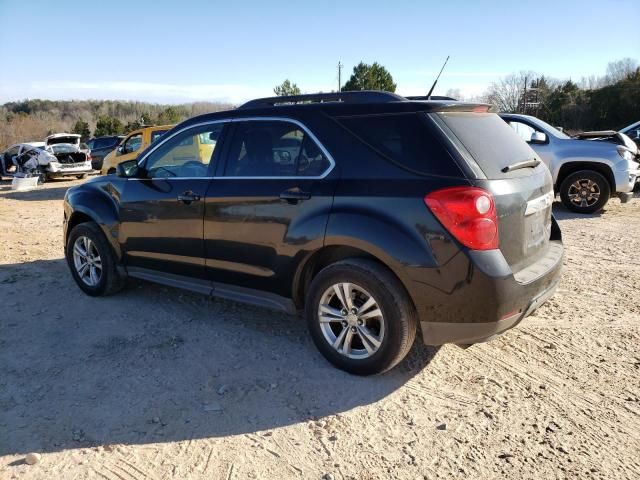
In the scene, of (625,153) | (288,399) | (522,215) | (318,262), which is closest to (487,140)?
(522,215)

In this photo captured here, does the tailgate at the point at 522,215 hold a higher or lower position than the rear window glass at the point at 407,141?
lower

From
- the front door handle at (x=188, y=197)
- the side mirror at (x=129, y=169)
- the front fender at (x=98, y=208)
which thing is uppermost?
the side mirror at (x=129, y=169)

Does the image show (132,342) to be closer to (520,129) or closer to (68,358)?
(68,358)

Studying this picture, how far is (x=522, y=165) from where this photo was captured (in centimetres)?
338

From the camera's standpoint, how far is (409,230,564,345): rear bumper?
291 centimetres

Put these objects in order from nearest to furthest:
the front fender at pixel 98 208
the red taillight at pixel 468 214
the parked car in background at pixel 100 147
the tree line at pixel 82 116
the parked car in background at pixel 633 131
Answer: the red taillight at pixel 468 214, the front fender at pixel 98 208, the parked car in background at pixel 633 131, the parked car in background at pixel 100 147, the tree line at pixel 82 116

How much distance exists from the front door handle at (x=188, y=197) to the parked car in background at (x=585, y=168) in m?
7.01

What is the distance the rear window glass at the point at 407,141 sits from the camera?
3.01m

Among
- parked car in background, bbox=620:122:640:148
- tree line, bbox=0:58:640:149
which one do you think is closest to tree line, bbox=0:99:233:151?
tree line, bbox=0:58:640:149

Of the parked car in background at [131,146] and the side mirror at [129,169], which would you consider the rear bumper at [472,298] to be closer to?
the side mirror at [129,169]

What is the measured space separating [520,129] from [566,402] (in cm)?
766

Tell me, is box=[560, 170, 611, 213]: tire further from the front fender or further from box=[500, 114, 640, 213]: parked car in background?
the front fender

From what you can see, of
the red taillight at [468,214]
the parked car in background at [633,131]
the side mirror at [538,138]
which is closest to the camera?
the red taillight at [468,214]

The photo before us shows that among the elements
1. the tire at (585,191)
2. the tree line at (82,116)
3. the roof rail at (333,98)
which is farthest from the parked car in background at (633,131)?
the roof rail at (333,98)
